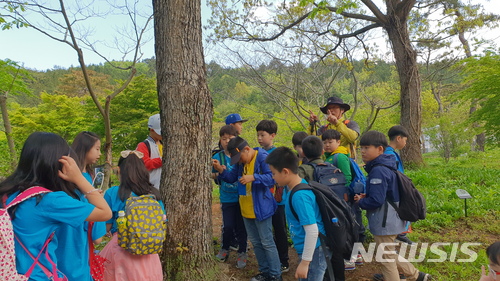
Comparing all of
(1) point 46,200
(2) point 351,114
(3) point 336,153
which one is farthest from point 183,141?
(2) point 351,114

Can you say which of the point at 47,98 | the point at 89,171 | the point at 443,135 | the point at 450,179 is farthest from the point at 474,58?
the point at 47,98

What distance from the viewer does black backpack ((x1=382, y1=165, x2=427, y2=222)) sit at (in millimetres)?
2908

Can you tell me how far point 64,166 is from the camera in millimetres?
1765

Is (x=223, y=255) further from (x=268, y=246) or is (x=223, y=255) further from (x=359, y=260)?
(x=359, y=260)

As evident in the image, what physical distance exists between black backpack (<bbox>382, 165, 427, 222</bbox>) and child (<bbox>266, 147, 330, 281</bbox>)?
945mm

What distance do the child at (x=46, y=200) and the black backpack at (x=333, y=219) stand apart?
1408mm

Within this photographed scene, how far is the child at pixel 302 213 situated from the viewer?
2.32 m

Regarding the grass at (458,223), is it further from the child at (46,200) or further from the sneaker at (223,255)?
the child at (46,200)

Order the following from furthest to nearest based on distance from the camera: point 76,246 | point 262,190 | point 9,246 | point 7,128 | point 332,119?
point 7,128, point 332,119, point 262,190, point 76,246, point 9,246

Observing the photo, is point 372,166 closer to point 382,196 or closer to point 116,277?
point 382,196

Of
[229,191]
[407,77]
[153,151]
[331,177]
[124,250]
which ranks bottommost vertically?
[124,250]

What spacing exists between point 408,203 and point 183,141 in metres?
2.10

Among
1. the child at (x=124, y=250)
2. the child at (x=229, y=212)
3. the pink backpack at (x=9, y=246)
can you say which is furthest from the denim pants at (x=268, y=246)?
the pink backpack at (x=9, y=246)

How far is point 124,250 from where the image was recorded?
7.66ft
